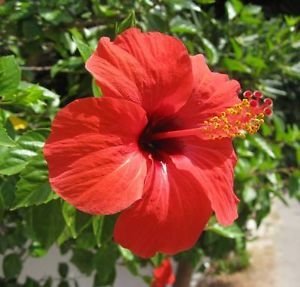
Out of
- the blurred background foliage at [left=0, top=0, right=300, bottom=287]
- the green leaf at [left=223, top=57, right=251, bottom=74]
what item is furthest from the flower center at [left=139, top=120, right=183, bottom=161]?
the green leaf at [left=223, top=57, right=251, bottom=74]

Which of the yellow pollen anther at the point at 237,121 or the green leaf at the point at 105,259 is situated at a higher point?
the yellow pollen anther at the point at 237,121

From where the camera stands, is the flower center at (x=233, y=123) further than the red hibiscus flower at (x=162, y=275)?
No

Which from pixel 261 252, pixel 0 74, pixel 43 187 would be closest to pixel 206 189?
pixel 43 187

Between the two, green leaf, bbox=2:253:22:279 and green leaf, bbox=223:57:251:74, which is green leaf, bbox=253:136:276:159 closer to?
green leaf, bbox=223:57:251:74

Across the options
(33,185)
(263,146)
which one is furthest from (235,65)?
(33,185)

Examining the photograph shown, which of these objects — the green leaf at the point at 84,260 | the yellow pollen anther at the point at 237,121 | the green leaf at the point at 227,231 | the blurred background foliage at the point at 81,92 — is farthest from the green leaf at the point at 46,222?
the green leaf at the point at 227,231

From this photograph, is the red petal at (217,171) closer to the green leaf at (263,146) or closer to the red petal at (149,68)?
the red petal at (149,68)
